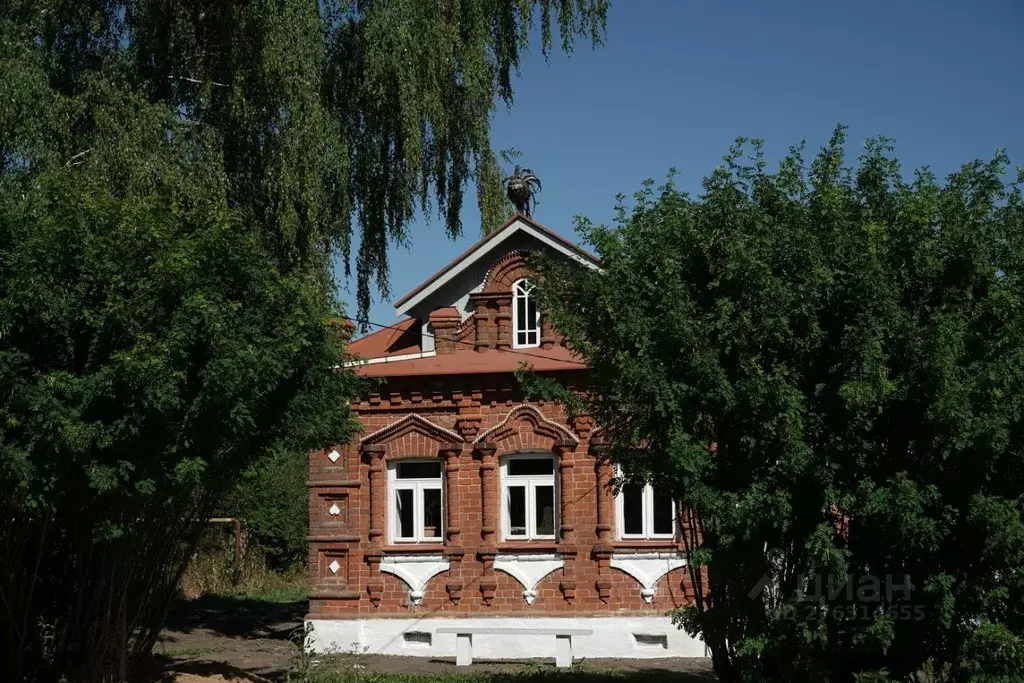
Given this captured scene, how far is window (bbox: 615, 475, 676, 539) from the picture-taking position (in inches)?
747

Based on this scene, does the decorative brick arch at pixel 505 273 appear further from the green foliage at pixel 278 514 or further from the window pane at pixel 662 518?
the green foliage at pixel 278 514

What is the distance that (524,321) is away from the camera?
776 inches

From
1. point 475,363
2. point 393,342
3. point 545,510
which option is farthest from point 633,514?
point 393,342

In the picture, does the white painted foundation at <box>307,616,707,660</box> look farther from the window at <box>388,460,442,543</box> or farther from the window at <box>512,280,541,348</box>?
the window at <box>512,280,541,348</box>

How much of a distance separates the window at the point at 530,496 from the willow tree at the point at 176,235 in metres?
3.43

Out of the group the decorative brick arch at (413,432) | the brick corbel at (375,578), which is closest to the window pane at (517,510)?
the decorative brick arch at (413,432)

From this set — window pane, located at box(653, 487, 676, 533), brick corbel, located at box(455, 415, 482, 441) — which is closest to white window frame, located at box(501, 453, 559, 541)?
brick corbel, located at box(455, 415, 482, 441)

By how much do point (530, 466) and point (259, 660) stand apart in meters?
4.96

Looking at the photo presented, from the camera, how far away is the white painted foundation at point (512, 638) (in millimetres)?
18594

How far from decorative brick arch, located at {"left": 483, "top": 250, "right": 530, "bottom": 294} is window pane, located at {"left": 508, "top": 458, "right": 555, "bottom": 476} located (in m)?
2.64

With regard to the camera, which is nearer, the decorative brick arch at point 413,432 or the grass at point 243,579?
the decorative brick arch at point 413,432

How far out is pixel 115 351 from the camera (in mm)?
11359

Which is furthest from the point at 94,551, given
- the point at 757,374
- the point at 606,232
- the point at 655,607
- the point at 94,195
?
the point at 655,607

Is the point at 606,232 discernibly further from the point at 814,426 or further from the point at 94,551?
the point at 94,551
